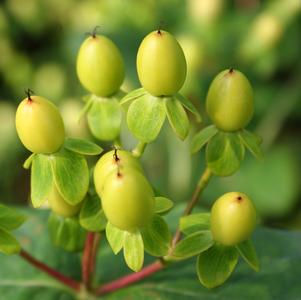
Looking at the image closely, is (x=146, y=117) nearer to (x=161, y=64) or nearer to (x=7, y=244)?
(x=161, y=64)

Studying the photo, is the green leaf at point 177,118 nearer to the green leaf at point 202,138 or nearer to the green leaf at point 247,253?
the green leaf at point 202,138

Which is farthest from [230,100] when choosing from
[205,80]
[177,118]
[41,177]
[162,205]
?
[205,80]

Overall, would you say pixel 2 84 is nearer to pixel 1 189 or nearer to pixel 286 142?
pixel 1 189

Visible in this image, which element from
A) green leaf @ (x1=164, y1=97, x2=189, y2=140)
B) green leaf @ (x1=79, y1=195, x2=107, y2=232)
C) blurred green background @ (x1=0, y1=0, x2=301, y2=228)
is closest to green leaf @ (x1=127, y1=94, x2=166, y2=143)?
green leaf @ (x1=164, y1=97, x2=189, y2=140)

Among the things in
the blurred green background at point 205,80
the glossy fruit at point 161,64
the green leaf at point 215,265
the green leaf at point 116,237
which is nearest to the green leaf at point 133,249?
the green leaf at point 116,237

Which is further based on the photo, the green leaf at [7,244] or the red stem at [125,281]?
the red stem at [125,281]

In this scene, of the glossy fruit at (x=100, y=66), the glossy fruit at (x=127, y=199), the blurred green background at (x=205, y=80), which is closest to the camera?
the glossy fruit at (x=127, y=199)
